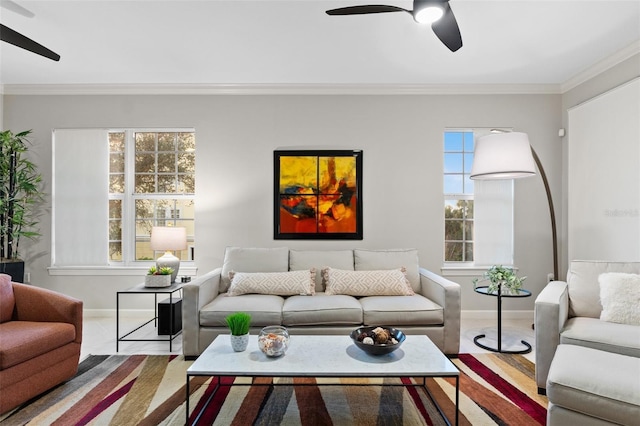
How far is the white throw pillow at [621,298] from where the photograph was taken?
231cm

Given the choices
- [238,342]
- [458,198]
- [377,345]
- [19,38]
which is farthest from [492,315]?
[19,38]

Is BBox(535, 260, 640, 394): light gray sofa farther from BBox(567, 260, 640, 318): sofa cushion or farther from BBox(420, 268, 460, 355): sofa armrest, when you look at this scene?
BBox(420, 268, 460, 355): sofa armrest

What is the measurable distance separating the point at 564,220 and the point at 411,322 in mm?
2468

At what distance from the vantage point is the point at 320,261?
3576mm

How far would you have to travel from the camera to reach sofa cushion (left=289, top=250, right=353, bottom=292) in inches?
139

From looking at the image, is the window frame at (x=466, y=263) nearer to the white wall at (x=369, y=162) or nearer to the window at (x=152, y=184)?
the white wall at (x=369, y=162)

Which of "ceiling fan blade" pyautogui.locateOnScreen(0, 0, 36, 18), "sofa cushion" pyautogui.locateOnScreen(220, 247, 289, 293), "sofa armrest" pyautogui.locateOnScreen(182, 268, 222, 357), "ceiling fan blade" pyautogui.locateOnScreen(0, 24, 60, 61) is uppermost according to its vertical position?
"ceiling fan blade" pyautogui.locateOnScreen(0, 0, 36, 18)

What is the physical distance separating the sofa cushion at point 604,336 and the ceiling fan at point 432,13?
2025 millimetres

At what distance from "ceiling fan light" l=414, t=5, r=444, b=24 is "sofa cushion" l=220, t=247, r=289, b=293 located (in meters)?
2.43

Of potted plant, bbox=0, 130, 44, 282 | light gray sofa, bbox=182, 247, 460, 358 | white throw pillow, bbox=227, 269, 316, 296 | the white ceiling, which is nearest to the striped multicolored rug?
light gray sofa, bbox=182, 247, 460, 358

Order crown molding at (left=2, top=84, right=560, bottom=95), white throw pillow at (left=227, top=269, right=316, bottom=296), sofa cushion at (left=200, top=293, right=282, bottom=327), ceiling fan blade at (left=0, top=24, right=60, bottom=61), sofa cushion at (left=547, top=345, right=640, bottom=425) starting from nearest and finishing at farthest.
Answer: sofa cushion at (left=547, top=345, right=640, bottom=425) < ceiling fan blade at (left=0, top=24, right=60, bottom=61) < sofa cushion at (left=200, top=293, right=282, bottom=327) < white throw pillow at (left=227, top=269, right=316, bottom=296) < crown molding at (left=2, top=84, right=560, bottom=95)

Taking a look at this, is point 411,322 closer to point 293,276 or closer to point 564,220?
point 293,276

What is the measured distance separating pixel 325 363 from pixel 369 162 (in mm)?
2593

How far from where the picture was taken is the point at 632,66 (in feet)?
10.2
